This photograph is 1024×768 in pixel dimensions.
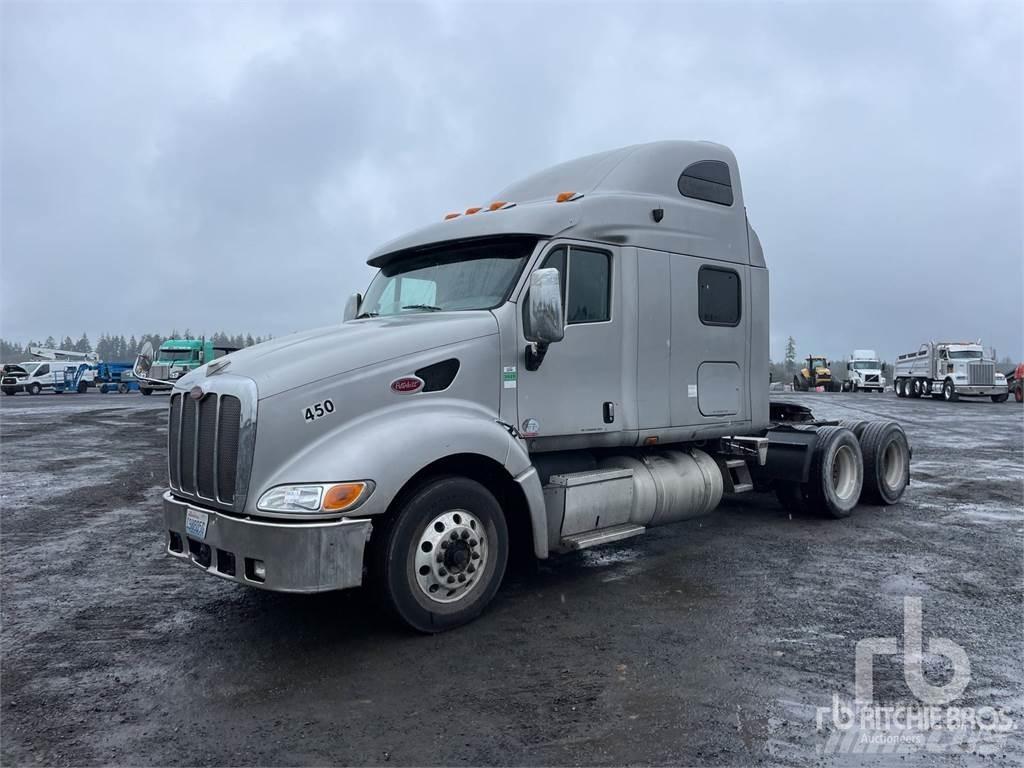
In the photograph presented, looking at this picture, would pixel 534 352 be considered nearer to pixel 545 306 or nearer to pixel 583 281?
pixel 545 306

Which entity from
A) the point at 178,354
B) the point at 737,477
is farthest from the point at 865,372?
the point at 737,477

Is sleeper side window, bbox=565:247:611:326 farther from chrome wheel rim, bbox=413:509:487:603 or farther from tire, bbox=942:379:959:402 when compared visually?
tire, bbox=942:379:959:402

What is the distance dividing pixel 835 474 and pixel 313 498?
22.9 ft

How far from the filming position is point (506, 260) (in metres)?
5.69

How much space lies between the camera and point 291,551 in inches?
163

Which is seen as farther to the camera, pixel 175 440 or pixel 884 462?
pixel 884 462

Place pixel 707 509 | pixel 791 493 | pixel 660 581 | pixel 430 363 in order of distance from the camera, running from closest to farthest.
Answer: pixel 430 363, pixel 660 581, pixel 707 509, pixel 791 493

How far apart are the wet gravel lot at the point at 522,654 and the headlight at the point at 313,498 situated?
3.09 feet

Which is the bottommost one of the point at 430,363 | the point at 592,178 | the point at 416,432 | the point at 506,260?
the point at 416,432

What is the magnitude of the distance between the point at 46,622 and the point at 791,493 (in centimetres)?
745

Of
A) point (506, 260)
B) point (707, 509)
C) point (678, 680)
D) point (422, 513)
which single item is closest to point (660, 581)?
point (707, 509)

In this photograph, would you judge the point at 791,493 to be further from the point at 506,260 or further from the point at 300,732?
the point at 300,732

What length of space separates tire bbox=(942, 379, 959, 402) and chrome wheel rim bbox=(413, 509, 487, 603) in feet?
134

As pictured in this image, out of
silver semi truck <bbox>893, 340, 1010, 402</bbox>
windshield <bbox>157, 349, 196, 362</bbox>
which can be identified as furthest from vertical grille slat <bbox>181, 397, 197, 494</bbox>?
silver semi truck <bbox>893, 340, 1010, 402</bbox>
